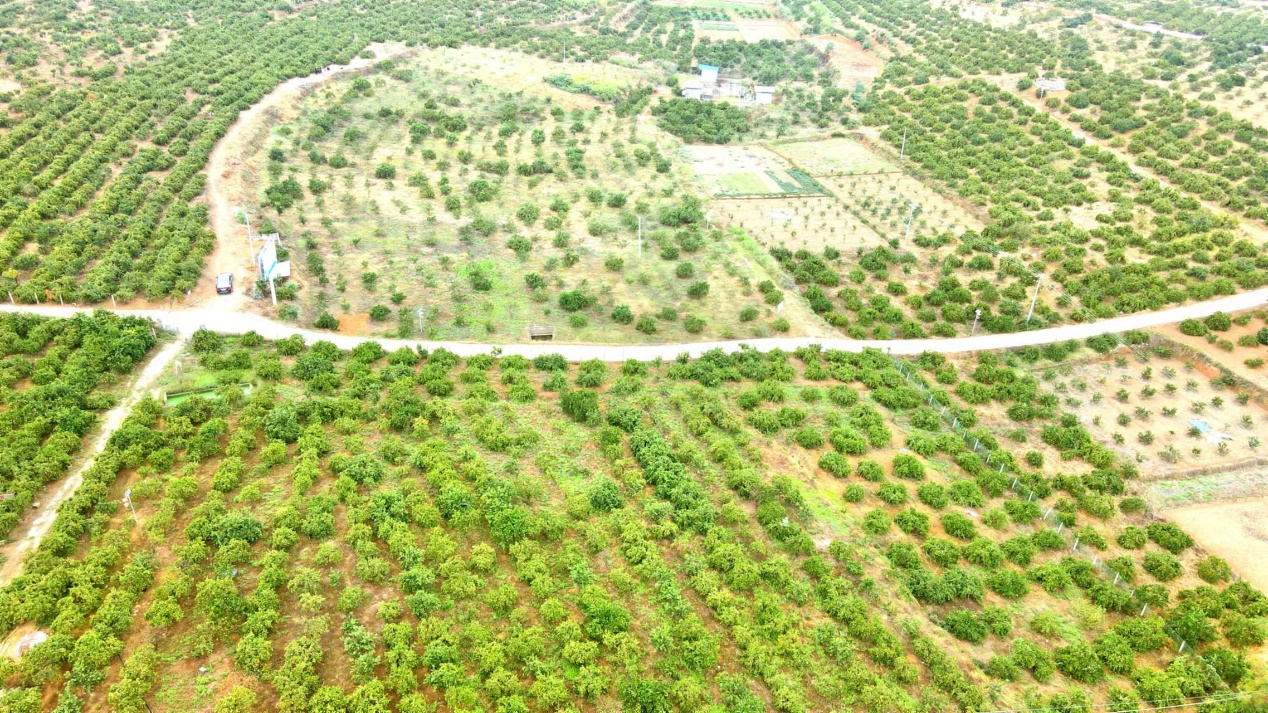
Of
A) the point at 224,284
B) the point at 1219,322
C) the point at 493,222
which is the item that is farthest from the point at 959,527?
the point at 224,284

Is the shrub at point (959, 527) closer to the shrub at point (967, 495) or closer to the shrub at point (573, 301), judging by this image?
the shrub at point (967, 495)

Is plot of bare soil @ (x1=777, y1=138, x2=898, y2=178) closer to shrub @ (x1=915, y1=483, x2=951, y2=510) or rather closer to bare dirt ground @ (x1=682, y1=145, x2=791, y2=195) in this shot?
bare dirt ground @ (x1=682, y1=145, x2=791, y2=195)

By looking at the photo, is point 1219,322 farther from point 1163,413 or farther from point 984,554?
point 984,554

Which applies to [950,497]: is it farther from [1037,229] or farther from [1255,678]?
[1037,229]

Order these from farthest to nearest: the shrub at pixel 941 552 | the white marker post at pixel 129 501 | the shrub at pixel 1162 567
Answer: the shrub at pixel 1162 567, the shrub at pixel 941 552, the white marker post at pixel 129 501

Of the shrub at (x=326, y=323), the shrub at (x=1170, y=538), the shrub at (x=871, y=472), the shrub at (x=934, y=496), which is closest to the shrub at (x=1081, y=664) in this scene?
the shrub at (x=934, y=496)

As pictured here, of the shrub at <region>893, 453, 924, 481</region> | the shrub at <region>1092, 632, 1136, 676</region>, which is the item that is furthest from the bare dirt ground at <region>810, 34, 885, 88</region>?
the shrub at <region>1092, 632, 1136, 676</region>

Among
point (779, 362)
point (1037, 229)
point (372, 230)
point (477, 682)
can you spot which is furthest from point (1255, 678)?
point (372, 230)
